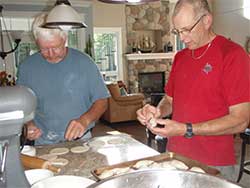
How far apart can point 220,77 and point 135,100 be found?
4.97 meters

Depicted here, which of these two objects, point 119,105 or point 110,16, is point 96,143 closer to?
point 119,105

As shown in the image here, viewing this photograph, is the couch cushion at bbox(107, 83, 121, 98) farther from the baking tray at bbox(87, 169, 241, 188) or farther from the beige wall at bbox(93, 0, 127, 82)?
the baking tray at bbox(87, 169, 241, 188)

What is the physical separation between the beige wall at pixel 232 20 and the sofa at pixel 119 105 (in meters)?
3.67

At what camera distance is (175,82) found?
1.81 meters

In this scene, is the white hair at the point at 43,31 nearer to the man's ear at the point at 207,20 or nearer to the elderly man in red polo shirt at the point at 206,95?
the elderly man in red polo shirt at the point at 206,95

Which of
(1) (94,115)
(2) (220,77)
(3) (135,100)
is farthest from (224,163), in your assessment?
(3) (135,100)

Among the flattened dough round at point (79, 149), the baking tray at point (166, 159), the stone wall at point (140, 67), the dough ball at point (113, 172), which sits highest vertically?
the dough ball at point (113, 172)

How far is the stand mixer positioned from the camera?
72 cm

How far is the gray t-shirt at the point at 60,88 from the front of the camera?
196cm

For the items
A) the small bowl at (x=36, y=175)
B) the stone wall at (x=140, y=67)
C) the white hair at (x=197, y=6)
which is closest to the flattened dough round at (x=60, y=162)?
the small bowl at (x=36, y=175)

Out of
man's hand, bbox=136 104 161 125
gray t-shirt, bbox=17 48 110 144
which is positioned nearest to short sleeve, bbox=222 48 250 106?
man's hand, bbox=136 104 161 125

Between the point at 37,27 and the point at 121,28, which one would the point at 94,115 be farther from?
the point at 121,28

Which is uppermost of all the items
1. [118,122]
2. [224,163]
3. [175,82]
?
[175,82]

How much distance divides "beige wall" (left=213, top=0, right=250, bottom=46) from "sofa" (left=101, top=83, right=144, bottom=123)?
3671mm
